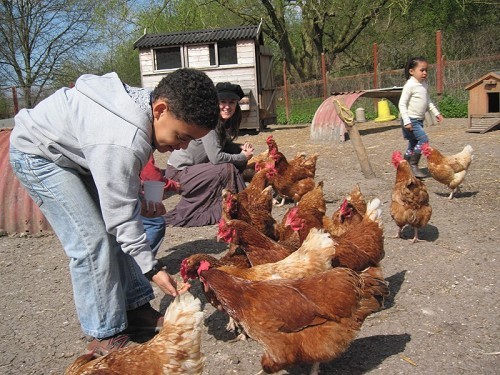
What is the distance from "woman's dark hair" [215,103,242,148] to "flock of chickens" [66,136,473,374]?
135 centimetres

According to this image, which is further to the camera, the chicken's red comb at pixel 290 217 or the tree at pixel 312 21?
the tree at pixel 312 21

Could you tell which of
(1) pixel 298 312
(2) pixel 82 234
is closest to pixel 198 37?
(2) pixel 82 234

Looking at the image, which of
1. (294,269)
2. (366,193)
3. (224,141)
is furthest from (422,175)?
(294,269)

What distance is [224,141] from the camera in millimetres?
5535

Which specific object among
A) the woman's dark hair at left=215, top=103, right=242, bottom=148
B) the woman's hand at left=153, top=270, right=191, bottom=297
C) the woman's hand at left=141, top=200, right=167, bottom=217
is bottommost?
the woman's hand at left=153, top=270, right=191, bottom=297

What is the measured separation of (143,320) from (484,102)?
11330 mm

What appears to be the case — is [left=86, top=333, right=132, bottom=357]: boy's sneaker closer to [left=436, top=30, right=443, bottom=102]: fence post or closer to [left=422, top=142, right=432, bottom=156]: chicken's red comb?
[left=422, top=142, right=432, bottom=156]: chicken's red comb

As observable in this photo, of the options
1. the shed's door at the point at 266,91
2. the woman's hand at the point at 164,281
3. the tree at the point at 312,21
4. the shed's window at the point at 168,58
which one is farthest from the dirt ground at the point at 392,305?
the tree at the point at 312,21

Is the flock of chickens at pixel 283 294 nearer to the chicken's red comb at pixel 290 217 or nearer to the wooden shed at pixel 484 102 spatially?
the chicken's red comb at pixel 290 217

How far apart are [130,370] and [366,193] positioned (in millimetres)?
4865

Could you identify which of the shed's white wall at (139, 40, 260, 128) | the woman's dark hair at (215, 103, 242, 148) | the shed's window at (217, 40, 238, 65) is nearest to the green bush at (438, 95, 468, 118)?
the shed's white wall at (139, 40, 260, 128)

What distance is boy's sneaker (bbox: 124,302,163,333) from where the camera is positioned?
3.04 metres

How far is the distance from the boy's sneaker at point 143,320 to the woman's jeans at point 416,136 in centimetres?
548

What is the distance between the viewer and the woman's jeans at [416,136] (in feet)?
23.6
